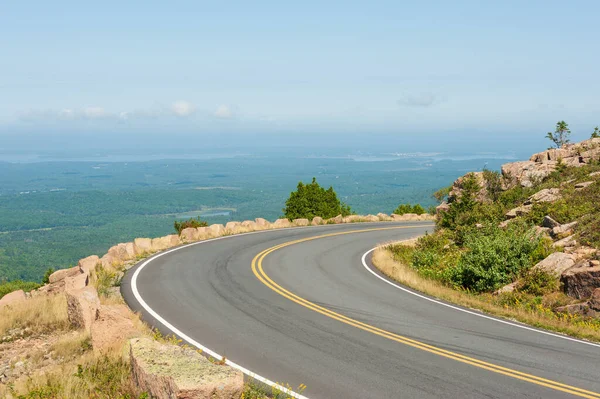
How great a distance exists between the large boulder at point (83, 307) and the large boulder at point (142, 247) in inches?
392

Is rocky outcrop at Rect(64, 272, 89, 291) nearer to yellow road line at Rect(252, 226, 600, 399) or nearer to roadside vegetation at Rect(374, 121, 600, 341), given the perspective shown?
yellow road line at Rect(252, 226, 600, 399)

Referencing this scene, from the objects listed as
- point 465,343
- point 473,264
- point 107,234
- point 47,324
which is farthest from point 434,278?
point 107,234

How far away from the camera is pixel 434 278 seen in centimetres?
1925

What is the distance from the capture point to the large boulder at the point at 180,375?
6.64 m

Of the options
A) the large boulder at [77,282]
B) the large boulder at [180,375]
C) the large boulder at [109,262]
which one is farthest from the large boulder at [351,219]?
the large boulder at [180,375]

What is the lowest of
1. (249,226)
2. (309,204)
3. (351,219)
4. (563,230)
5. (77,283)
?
(309,204)

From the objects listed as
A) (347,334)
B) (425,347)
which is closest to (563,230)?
(425,347)

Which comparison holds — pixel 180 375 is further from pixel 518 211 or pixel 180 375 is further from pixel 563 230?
pixel 518 211

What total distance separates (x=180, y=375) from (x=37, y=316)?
28.1ft

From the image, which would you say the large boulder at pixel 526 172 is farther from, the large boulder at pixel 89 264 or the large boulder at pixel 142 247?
the large boulder at pixel 89 264

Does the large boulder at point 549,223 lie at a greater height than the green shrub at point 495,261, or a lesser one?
greater

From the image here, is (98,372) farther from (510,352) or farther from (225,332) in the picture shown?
(510,352)

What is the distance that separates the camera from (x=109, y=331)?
33.5ft

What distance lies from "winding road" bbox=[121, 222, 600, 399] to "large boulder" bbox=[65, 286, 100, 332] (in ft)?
4.84
